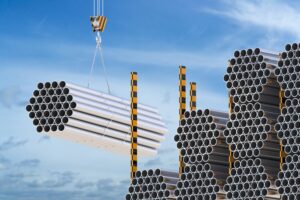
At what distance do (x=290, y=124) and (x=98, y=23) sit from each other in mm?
7816

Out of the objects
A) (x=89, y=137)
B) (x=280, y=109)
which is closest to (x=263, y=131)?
(x=280, y=109)

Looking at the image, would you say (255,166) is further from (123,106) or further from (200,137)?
(123,106)

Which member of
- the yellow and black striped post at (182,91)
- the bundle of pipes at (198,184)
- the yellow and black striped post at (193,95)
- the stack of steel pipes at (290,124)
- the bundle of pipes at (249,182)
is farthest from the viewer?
the yellow and black striped post at (193,95)

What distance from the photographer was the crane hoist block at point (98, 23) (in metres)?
38.3

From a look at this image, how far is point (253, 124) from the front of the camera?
35531 mm

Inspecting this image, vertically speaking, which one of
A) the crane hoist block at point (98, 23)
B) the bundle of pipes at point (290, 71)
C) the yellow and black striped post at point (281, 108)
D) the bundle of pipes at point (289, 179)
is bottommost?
the bundle of pipes at point (289, 179)

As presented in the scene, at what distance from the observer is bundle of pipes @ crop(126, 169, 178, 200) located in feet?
124

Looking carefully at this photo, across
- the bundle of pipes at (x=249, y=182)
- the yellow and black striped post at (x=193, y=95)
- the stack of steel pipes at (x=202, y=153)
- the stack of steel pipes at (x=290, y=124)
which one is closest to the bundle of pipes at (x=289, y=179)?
the stack of steel pipes at (x=290, y=124)

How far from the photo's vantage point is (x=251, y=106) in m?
35.7

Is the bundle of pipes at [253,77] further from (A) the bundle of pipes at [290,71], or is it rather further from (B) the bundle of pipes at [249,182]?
(B) the bundle of pipes at [249,182]

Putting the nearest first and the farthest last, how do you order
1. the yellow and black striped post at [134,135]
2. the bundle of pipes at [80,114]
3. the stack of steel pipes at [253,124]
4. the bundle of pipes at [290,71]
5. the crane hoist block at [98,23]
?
the bundle of pipes at [290,71] < the stack of steel pipes at [253,124] < the bundle of pipes at [80,114] < the crane hoist block at [98,23] < the yellow and black striped post at [134,135]

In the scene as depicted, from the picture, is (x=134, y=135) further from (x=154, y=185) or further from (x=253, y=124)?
(x=253, y=124)

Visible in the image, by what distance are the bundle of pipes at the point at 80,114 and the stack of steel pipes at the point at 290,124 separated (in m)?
6.35

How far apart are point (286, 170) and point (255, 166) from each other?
1227 millimetres
